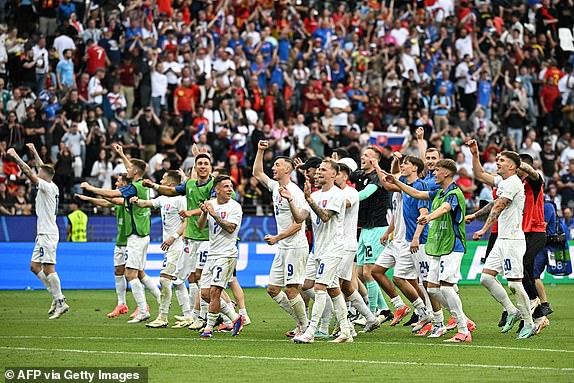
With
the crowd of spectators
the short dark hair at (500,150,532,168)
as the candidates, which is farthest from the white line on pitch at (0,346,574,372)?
the crowd of spectators

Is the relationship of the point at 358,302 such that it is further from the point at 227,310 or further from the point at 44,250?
the point at 44,250

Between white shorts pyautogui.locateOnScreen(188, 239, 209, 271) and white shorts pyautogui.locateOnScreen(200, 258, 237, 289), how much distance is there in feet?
2.89

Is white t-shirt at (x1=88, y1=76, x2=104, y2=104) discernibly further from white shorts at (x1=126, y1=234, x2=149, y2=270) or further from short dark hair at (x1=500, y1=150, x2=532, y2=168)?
short dark hair at (x1=500, y1=150, x2=532, y2=168)

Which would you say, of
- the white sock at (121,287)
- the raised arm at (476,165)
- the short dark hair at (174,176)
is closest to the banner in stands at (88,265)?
the white sock at (121,287)

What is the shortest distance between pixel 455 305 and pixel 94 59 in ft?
60.3

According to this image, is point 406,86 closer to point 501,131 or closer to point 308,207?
point 501,131

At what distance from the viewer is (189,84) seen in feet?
102

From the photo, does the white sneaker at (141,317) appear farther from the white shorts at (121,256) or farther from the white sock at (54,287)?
the white sock at (54,287)

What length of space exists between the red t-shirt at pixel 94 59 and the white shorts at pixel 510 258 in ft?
58.0

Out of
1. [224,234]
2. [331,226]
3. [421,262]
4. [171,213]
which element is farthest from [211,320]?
[171,213]

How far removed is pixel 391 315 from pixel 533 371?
6822 millimetres

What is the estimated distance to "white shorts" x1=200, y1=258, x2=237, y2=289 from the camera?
51.3 ft

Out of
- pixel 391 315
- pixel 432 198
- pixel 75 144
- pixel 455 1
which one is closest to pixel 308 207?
pixel 432 198

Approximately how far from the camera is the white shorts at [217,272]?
1563cm
